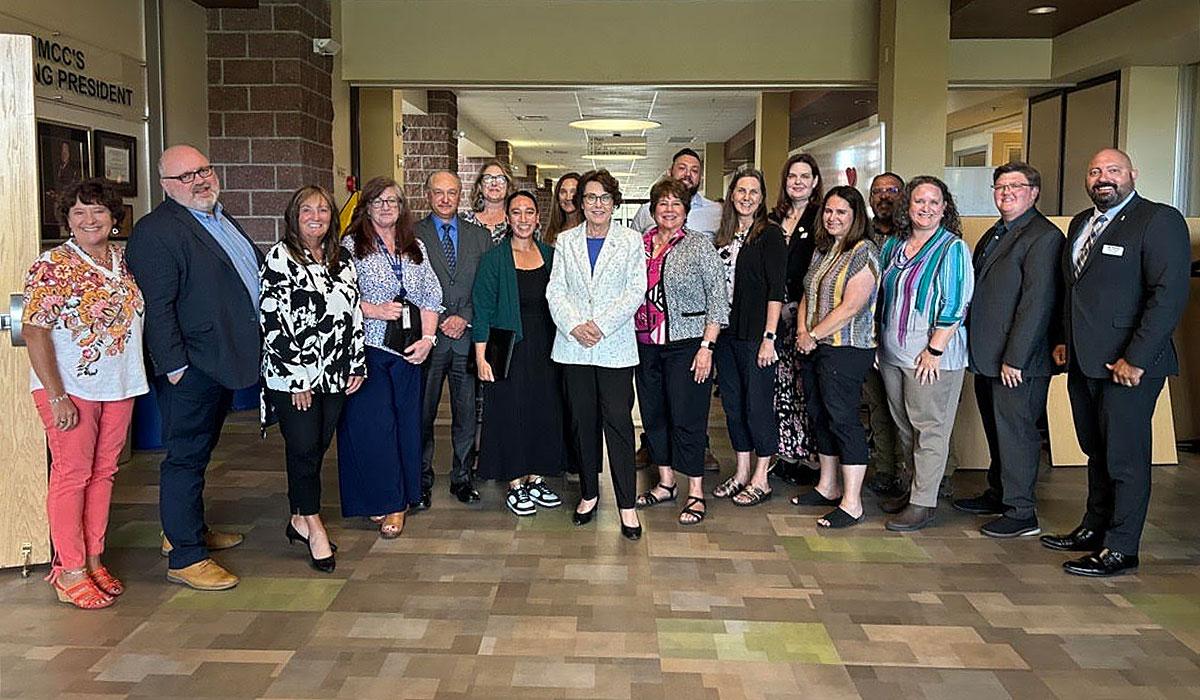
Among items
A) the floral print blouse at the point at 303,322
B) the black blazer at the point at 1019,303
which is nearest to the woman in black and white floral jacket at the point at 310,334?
the floral print blouse at the point at 303,322

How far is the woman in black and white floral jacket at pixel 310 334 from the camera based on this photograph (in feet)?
12.3

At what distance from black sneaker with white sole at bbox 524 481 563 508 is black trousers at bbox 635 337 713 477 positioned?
572mm

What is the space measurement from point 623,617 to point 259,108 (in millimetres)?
5384

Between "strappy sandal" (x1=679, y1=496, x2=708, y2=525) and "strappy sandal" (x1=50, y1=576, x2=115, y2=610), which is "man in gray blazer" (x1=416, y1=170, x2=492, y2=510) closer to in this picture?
"strappy sandal" (x1=679, y1=496, x2=708, y2=525)

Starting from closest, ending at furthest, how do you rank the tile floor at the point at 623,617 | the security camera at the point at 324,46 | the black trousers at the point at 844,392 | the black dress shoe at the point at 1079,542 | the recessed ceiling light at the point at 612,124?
1. the tile floor at the point at 623,617
2. the black dress shoe at the point at 1079,542
3. the black trousers at the point at 844,392
4. the security camera at the point at 324,46
5. the recessed ceiling light at the point at 612,124

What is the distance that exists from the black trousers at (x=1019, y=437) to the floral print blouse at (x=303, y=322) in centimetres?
279

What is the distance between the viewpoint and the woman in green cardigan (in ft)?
15.1

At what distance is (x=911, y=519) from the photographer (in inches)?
181

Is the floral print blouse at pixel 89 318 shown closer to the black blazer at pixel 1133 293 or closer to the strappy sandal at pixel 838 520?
the strappy sandal at pixel 838 520

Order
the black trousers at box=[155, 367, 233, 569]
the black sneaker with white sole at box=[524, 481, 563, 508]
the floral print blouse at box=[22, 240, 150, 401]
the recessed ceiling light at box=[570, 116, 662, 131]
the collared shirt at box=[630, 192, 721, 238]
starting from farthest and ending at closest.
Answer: the recessed ceiling light at box=[570, 116, 662, 131]
the collared shirt at box=[630, 192, 721, 238]
the black sneaker with white sole at box=[524, 481, 563, 508]
the black trousers at box=[155, 367, 233, 569]
the floral print blouse at box=[22, 240, 150, 401]

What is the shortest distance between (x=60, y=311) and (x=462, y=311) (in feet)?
5.78

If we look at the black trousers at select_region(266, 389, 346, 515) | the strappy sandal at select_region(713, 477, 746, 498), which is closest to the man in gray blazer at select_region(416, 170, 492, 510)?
the black trousers at select_region(266, 389, 346, 515)

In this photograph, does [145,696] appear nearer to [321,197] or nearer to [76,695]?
[76,695]

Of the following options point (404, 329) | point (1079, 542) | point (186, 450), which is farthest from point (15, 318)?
point (1079, 542)
